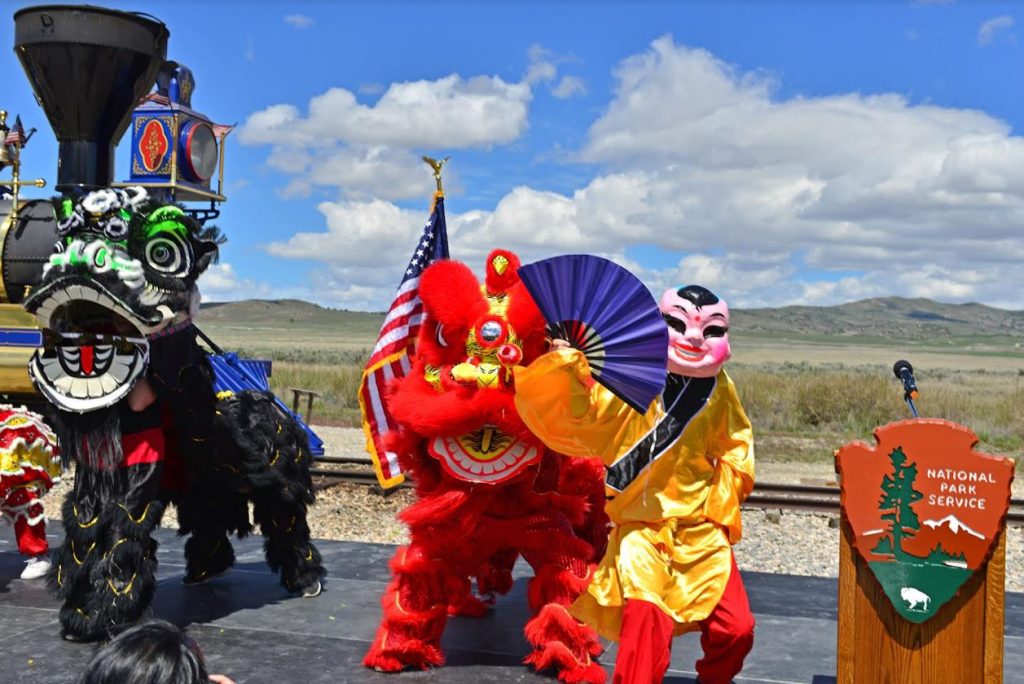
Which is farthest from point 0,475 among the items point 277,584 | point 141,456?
point 277,584

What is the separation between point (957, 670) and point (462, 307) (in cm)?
241

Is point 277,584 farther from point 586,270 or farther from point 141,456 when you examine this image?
point 586,270

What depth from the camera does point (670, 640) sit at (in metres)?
4.02

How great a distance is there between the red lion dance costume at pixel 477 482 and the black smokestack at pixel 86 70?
3.35 meters

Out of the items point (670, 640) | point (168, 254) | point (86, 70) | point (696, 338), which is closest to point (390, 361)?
point (168, 254)

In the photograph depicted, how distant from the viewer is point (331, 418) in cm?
1909

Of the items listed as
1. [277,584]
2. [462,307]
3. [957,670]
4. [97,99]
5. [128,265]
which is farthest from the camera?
[97,99]

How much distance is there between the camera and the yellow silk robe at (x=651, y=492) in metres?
4.08

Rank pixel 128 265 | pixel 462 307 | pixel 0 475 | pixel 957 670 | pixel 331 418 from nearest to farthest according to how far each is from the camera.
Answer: pixel 957 670
pixel 462 307
pixel 128 265
pixel 0 475
pixel 331 418

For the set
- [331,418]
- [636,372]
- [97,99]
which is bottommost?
[331,418]

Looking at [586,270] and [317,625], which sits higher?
[586,270]

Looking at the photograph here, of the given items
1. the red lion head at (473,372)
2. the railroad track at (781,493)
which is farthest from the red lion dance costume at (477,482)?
the railroad track at (781,493)

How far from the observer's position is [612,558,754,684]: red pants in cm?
392

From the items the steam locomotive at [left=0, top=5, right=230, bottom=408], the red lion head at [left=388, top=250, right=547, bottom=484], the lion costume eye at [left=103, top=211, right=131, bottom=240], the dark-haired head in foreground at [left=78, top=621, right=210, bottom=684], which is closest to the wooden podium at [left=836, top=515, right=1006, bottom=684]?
the red lion head at [left=388, top=250, right=547, bottom=484]
